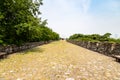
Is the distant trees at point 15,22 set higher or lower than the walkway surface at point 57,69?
higher

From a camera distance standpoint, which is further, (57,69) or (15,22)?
(15,22)

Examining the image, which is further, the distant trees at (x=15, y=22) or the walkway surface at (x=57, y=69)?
the distant trees at (x=15, y=22)

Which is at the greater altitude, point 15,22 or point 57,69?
point 15,22

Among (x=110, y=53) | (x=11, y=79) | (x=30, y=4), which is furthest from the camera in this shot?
(x=30, y=4)

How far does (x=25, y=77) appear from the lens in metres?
5.98

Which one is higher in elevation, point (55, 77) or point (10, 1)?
point (10, 1)

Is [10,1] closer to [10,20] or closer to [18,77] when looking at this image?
[10,20]

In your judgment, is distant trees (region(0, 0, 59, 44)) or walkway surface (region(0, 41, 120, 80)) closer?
walkway surface (region(0, 41, 120, 80))

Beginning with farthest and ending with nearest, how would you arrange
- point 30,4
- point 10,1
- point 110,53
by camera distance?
1. point 30,4
2. point 10,1
3. point 110,53

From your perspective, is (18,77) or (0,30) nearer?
(18,77)

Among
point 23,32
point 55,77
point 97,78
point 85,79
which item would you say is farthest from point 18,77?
point 23,32

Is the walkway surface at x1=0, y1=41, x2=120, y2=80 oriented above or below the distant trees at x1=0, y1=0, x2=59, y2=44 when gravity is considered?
below

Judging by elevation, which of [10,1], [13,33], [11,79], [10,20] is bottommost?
[11,79]

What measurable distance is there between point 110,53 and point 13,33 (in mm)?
8609
